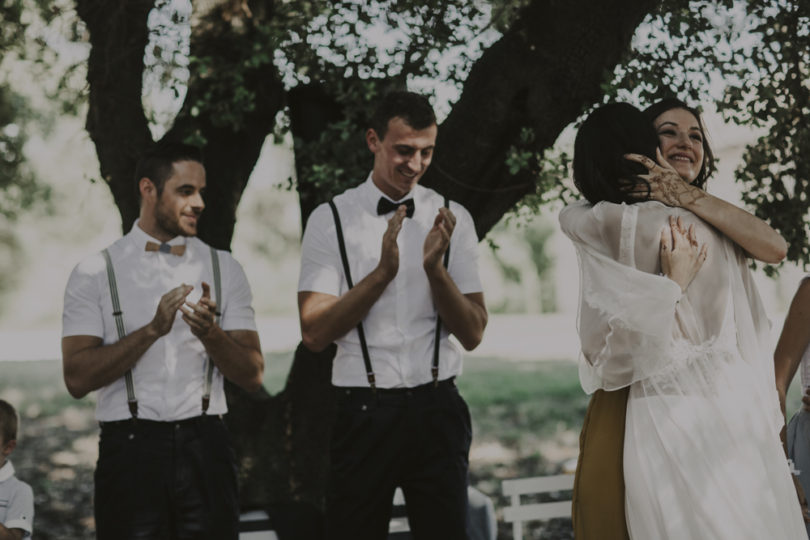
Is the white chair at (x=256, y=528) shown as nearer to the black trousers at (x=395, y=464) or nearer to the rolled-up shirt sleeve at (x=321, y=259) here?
the black trousers at (x=395, y=464)

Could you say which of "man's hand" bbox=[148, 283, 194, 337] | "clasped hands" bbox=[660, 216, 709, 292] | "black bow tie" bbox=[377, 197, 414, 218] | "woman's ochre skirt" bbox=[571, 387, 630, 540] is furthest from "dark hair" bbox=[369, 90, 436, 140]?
"woman's ochre skirt" bbox=[571, 387, 630, 540]

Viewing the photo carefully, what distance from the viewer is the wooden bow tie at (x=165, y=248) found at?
3541 mm

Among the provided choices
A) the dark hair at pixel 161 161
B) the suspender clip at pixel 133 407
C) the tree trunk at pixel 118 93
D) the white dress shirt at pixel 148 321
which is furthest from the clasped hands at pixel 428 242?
the tree trunk at pixel 118 93

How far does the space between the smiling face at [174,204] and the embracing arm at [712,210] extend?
68.5 inches

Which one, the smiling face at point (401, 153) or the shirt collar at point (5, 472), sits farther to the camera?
the shirt collar at point (5, 472)

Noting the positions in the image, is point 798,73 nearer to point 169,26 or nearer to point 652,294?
point 652,294

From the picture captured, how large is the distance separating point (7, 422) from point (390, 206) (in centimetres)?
183

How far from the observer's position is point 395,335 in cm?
344

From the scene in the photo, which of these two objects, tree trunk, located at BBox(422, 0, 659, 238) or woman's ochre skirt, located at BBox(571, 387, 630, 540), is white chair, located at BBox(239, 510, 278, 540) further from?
woman's ochre skirt, located at BBox(571, 387, 630, 540)

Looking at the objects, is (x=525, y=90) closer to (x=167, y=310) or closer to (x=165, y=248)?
(x=165, y=248)

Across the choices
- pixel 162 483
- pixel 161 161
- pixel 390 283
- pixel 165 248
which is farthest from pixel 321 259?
pixel 162 483

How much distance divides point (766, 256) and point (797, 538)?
0.84m

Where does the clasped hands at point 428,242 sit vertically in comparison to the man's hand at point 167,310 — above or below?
above

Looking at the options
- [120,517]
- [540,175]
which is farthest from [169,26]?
[120,517]
